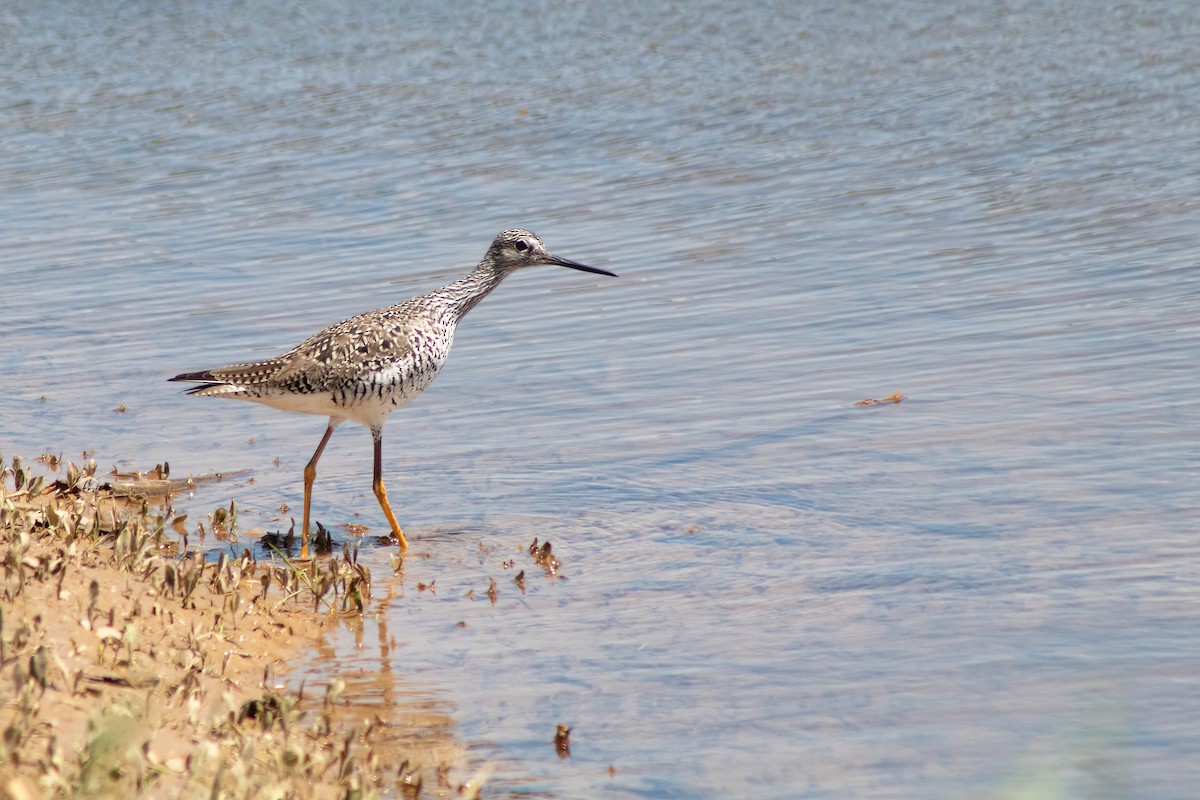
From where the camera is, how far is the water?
5160mm

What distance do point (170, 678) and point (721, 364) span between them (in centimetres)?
482

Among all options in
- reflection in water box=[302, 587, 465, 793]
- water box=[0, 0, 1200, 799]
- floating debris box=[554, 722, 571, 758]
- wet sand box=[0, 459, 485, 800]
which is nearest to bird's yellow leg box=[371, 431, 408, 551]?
water box=[0, 0, 1200, 799]

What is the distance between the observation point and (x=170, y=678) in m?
4.77

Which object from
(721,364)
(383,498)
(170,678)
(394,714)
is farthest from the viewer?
(721,364)

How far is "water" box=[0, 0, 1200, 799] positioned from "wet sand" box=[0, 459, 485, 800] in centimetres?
26

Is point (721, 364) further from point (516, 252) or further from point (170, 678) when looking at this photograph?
point (170, 678)

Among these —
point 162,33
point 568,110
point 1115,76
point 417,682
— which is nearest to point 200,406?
point 417,682

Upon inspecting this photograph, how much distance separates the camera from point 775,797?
4.55 m

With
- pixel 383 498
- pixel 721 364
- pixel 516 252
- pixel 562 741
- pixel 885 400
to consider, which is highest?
pixel 516 252

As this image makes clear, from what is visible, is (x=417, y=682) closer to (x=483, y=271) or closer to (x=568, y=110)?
(x=483, y=271)

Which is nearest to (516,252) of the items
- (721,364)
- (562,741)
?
(721,364)

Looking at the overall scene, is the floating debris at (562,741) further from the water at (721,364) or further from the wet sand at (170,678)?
the wet sand at (170,678)

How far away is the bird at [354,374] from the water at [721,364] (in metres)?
0.54

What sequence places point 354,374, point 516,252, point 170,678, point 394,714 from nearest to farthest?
point 170,678
point 394,714
point 354,374
point 516,252
